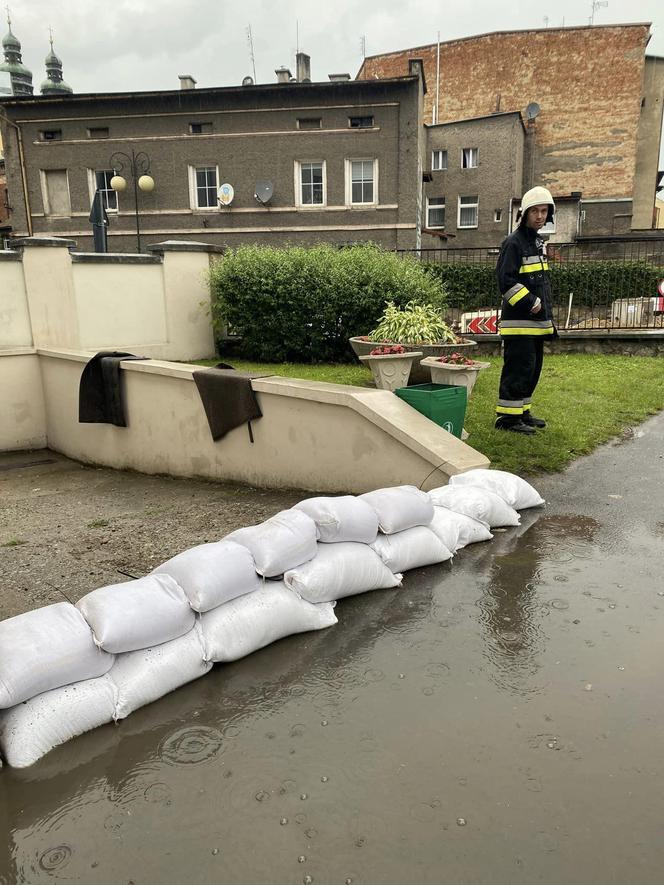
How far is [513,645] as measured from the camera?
2.93 m

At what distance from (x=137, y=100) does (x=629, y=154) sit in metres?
21.6

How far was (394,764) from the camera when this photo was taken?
2205 mm

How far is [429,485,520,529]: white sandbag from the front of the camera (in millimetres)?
4188

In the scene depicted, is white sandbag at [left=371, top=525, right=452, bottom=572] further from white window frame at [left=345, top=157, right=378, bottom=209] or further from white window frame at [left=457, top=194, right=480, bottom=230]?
white window frame at [left=457, top=194, right=480, bottom=230]

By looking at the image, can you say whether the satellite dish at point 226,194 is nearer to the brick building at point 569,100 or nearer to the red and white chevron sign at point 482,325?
the brick building at point 569,100

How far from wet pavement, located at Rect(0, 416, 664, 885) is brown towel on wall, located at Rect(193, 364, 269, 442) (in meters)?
2.82

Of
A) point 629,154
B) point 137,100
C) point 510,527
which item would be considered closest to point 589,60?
point 629,154

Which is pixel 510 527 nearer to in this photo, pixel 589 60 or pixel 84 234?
pixel 84 234

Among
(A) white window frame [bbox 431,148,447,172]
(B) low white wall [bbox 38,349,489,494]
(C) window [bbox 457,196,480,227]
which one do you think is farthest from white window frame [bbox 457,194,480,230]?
(B) low white wall [bbox 38,349,489,494]

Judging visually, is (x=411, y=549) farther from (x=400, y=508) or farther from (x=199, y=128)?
(x=199, y=128)

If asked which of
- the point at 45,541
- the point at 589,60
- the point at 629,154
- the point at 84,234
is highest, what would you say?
the point at 589,60

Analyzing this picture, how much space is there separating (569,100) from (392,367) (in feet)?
99.0

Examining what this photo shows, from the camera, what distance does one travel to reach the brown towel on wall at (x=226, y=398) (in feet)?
19.0

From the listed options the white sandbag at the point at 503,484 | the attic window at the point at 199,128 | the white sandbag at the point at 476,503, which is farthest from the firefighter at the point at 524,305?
the attic window at the point at 199,128
